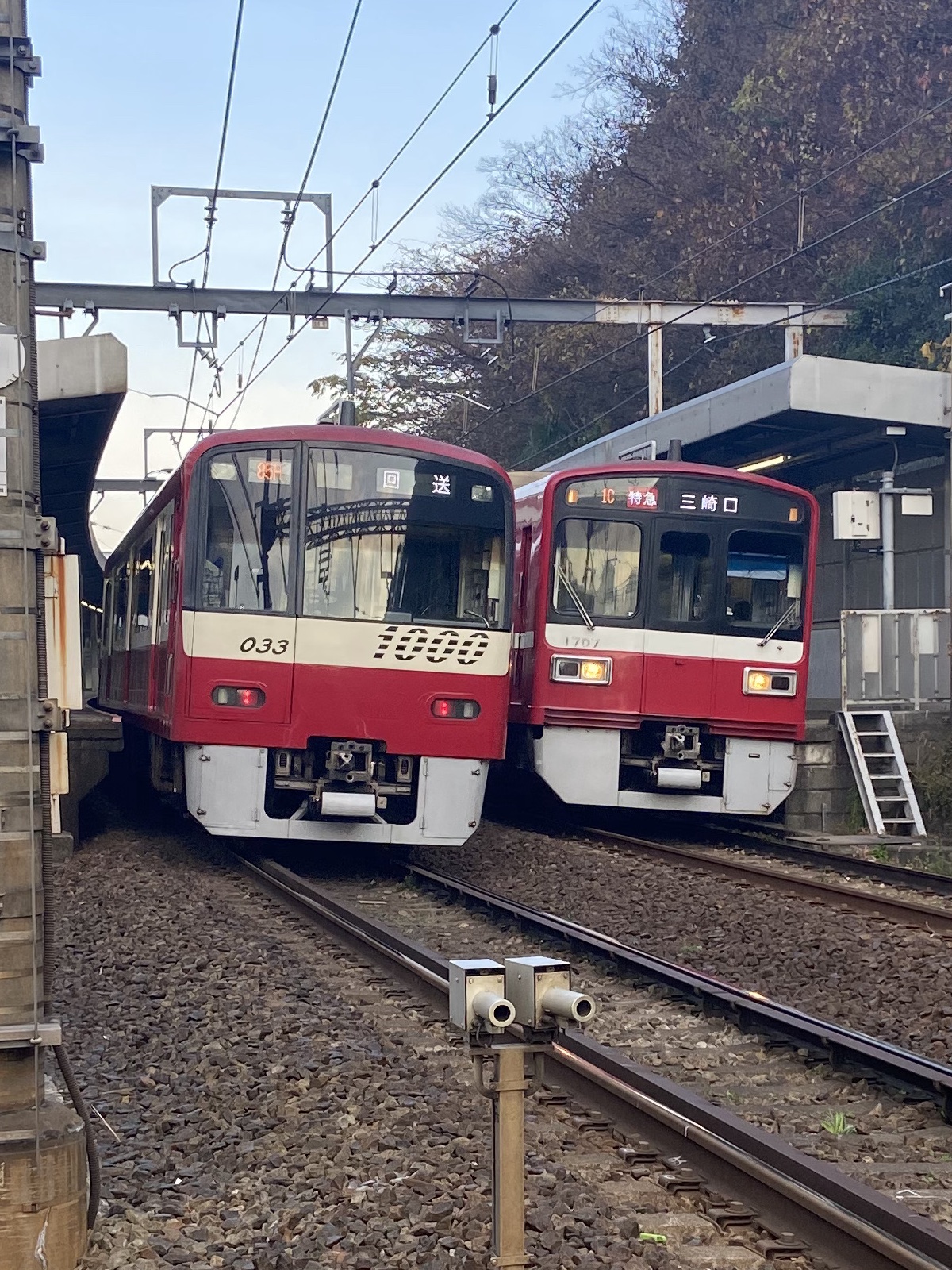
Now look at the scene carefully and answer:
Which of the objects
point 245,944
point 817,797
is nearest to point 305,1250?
point 245,944

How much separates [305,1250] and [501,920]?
5397 millimetres

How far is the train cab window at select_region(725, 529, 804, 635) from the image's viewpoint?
13.1m

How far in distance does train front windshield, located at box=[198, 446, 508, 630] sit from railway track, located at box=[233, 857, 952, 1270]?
524cm

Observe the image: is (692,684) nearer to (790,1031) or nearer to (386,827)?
(386,827)

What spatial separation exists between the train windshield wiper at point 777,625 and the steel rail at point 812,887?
179 centimetres

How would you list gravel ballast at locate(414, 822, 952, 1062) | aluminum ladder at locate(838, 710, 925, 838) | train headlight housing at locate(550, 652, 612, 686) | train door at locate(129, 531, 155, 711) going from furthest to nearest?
aluminum ladder at locate(838, 710, 925, 838) → train headlight housing at locate(550, 652, 612, 686) → train door at locate(129, 531, 155, 711) → gravel ballast at locate(414, 822, 952, 1062)

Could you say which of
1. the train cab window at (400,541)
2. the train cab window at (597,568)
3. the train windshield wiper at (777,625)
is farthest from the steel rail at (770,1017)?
the train windshield wiper at (777,625)

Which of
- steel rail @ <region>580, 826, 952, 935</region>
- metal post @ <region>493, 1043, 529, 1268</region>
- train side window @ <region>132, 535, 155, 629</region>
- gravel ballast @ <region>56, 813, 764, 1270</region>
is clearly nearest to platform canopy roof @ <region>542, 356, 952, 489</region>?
steel rail @ <region>580, 826, 952, 935</region>

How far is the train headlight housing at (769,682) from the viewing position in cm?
1301

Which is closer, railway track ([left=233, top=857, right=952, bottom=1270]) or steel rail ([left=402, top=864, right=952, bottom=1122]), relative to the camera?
railway track ([left=233, top=857, right=952, bottom=1270])

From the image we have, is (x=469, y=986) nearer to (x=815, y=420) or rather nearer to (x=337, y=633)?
(x=337, y=633)

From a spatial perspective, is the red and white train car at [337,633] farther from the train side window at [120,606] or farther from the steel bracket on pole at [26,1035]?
the steel bracket on pole at [26,1035]

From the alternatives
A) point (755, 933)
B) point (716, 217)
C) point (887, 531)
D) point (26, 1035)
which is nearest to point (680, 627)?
point (887, 531)

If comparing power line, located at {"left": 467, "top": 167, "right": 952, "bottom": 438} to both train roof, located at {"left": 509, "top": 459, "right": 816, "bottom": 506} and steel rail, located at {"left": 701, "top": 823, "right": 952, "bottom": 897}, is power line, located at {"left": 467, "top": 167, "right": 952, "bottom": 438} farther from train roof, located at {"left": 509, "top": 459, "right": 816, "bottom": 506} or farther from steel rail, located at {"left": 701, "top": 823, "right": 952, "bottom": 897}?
steel rail, located at {"left": 701, "top": 823, "right": 952, "bottom": 897}
